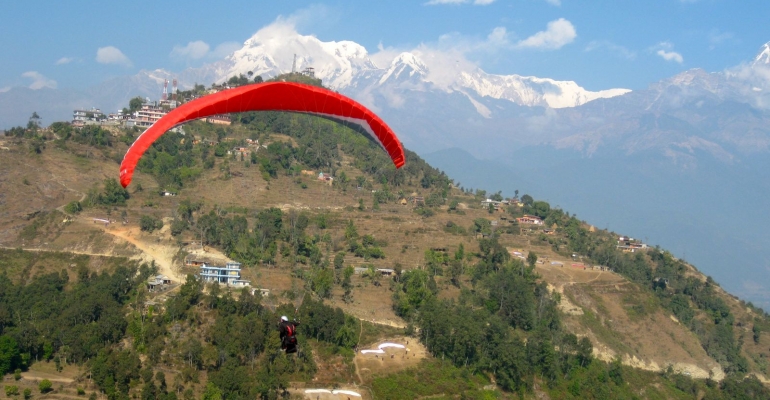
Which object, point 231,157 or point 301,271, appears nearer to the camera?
point 301,271

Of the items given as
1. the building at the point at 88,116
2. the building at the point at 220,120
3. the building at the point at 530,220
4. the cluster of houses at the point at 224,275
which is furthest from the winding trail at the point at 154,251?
the building at the point at 530,220

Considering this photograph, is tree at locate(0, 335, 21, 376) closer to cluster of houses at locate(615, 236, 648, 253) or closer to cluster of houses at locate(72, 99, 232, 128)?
cluster of houses at locate(72, 99, 232, 128)

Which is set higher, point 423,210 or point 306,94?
point 306,94

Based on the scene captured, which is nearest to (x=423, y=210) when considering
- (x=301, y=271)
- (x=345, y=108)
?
(x=301, y=271)

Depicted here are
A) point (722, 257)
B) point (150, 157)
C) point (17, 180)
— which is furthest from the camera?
point (722, 257)

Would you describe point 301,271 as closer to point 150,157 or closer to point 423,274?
point 423,274

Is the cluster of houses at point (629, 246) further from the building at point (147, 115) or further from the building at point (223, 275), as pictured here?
the building at point (147, 115)

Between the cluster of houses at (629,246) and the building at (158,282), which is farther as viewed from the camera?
the cluster of houses at (629,246)
